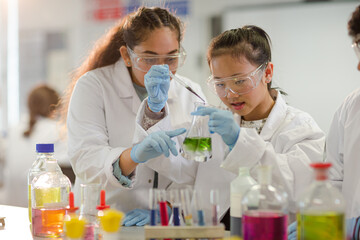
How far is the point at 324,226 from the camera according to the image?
1165mm

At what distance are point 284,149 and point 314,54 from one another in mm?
2952

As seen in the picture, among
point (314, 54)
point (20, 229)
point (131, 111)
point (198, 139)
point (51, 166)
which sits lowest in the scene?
→ point (20, 229)

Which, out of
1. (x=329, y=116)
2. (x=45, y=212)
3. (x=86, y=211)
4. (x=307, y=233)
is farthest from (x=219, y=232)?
(x=329, y=116)

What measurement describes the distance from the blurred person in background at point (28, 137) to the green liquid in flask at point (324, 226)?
154 inches

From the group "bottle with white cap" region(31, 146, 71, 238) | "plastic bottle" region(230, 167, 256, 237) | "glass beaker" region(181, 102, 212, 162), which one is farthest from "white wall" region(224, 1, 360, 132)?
"plastic bottle" region(230, 167, 256, 237)

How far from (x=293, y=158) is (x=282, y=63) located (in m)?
3.09

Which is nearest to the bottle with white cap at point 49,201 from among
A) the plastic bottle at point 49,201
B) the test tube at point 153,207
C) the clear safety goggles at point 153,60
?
the plastic bottle at point 49,201

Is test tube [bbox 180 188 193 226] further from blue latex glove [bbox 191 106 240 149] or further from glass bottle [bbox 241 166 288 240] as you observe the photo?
blue latex glove [bbox 191 106 240 149]

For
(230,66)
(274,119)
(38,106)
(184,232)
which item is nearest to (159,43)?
(230,66)

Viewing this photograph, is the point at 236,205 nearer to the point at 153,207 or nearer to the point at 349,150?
the point at 153,207

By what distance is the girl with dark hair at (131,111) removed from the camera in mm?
2096

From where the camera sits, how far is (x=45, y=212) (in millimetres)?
1745

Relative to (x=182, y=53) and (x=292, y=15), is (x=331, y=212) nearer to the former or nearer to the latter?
(x=182, y=53)

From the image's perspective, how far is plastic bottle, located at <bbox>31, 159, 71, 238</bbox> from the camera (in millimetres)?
1753
